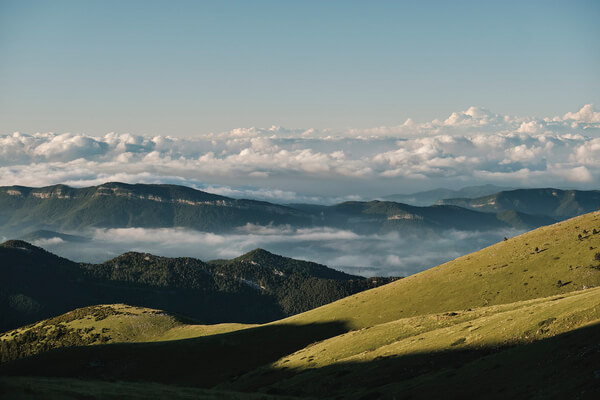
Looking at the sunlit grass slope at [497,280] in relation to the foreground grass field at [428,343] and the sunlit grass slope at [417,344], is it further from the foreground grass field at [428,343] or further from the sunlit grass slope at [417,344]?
the sunlit grass slope at [417,344]

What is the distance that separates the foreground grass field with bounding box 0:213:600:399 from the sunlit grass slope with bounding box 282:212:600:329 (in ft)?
1.38

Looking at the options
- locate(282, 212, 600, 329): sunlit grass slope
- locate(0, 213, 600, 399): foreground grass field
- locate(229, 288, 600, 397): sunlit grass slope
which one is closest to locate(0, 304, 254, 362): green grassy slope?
locate(0, 213, 600, 399): foreground grass field

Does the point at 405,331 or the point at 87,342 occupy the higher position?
the point at 405,331

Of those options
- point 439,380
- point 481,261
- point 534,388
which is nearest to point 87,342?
point 481,261

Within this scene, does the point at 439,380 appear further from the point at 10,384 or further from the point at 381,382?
the point at 10,384

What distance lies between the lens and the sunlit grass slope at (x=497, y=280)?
95188mm

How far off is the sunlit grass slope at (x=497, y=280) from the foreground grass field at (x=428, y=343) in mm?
419

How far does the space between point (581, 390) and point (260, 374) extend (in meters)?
55.4

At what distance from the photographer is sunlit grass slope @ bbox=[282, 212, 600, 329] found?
9519cm

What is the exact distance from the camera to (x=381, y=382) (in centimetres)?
5000

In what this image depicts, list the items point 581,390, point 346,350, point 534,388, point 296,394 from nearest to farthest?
1. point 581,390
2. point 534,388
3. point 296,394
4. point 346,350

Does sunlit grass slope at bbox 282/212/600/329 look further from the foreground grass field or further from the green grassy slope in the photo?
the green grassy slope

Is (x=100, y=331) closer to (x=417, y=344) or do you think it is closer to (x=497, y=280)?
(x=497, y=280)

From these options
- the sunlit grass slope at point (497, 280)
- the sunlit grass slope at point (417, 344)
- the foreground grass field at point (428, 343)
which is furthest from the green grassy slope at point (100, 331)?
the sunlit grass slope at point (417, 344)
